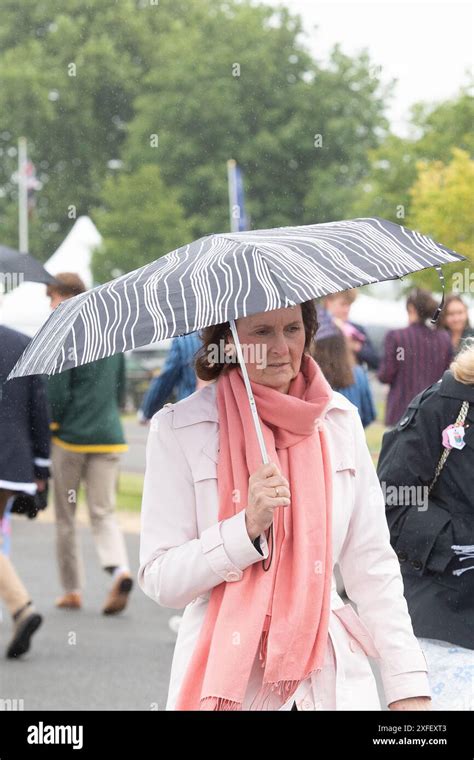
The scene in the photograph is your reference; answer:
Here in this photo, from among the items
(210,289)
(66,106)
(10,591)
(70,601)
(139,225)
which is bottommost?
(70,601)

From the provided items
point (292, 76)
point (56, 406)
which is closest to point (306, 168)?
point (292, 76)

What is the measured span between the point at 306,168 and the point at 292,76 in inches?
187

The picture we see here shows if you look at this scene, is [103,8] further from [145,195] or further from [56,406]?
[56,406]

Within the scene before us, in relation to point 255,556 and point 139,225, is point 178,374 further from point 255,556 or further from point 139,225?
point 139,225

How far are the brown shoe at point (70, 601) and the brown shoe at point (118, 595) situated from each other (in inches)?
10.5

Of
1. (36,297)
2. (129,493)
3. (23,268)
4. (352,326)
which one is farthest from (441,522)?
(36,297)

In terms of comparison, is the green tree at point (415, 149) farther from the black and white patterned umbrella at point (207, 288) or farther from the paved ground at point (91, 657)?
the black and white patterned umbrella at point (207, 288)

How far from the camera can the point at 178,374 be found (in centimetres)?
827

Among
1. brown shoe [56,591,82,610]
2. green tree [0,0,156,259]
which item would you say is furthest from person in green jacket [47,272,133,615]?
green tree [0,0,156,259]

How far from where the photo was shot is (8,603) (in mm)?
7684

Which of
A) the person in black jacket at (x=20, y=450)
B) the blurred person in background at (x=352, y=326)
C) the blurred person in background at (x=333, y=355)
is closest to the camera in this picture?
the person in black jacket at (x=20, y=450)

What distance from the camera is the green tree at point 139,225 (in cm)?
4697

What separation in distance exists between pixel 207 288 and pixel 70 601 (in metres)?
6.34

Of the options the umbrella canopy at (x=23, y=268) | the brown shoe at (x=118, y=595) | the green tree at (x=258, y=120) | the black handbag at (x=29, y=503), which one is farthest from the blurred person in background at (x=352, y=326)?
the green tree at (x=258, y=120)
